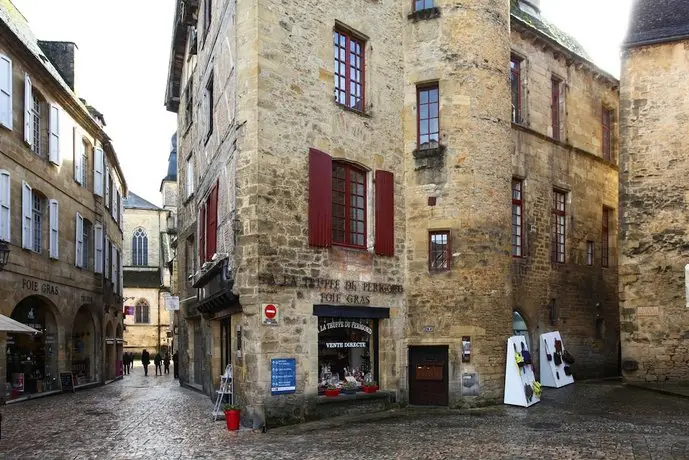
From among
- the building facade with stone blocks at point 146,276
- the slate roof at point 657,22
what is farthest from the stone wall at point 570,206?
the building facade with stone blocks at point 146,276

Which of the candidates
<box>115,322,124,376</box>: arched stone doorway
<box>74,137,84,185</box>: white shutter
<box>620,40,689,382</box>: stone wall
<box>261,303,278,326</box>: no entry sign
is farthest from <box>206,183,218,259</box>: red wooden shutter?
<box>115,322,124,376</box>: arched stone doorway

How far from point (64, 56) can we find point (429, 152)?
1530cm

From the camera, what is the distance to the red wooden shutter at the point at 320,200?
13398mm

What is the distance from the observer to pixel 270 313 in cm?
1259

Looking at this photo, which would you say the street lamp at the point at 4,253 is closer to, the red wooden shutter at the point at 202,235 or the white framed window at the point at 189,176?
the red wooden shutter at the point at 202,235

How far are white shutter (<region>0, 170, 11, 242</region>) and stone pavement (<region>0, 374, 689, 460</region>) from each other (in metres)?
3.79

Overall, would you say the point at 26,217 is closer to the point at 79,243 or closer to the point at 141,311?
the point at 79,243

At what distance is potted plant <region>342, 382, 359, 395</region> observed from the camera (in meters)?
14.0

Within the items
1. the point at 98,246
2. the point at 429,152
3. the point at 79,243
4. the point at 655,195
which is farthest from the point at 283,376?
the point at 98,246

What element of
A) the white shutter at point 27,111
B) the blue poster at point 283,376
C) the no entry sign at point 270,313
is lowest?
the blue poster at point 283,376

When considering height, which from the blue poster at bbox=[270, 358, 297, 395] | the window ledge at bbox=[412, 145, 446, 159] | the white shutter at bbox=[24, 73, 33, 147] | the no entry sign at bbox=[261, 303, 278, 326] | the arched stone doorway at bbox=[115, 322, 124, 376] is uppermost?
the white shutter at bbox=[24, 73, 33, 147]

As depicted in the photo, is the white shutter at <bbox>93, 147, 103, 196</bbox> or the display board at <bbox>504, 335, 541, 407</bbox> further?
the white shutter at <bbox>93, 147, 103, 196</bbox>

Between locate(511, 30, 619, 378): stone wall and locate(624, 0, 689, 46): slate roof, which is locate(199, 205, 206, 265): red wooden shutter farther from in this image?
locate(624, 0, 689, 46): slate roof

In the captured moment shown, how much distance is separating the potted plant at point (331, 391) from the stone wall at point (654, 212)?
7.91 meters
